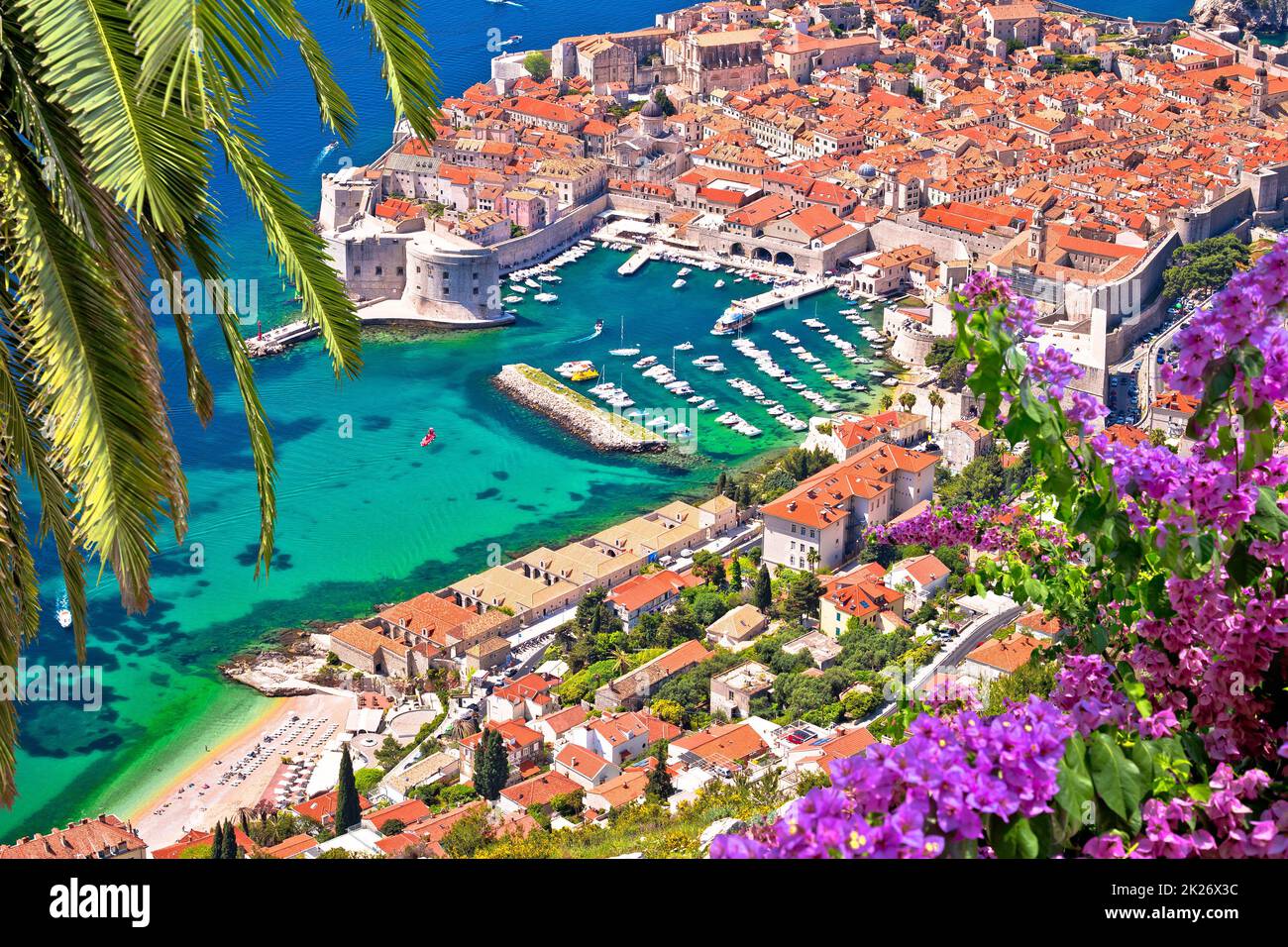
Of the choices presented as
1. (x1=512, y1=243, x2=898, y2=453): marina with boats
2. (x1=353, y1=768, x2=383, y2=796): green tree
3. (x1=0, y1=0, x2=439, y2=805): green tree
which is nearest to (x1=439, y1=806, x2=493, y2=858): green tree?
(x1=353, y1=768, x2=383, y2=796): green tree

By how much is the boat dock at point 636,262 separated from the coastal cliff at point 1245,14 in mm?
16689

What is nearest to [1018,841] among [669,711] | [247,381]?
[247,381]

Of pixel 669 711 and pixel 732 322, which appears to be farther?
pixel 732 322

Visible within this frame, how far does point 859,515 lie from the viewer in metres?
17.2

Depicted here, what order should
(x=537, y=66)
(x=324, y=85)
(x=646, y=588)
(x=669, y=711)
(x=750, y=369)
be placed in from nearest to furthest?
(x=324, y=85)
(x=669, y=711)
(x=646, y=588)
(x=750, y=369)
(x=537, y=66)

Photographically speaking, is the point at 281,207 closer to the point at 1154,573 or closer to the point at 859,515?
the point at 1154,573

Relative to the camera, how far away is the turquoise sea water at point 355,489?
13742 millimetres

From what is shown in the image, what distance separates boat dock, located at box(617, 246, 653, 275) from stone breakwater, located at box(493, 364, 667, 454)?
151 inches

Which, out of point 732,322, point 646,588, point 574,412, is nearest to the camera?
point 646,588

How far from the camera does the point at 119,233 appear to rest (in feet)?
9.35

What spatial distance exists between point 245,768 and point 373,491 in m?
5.68

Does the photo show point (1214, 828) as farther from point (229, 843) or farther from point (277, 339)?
point (277, 339)
